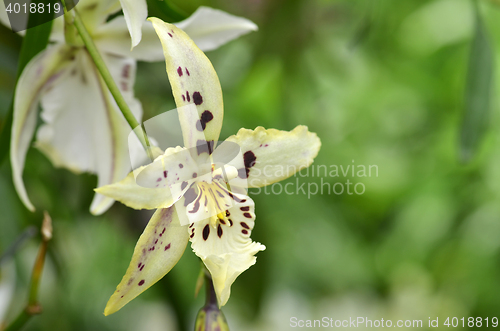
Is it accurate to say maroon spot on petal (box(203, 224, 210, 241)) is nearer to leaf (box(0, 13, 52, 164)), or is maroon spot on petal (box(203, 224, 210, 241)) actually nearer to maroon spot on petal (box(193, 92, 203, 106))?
maroon spot on petal (box(193, 92, 203, 106))

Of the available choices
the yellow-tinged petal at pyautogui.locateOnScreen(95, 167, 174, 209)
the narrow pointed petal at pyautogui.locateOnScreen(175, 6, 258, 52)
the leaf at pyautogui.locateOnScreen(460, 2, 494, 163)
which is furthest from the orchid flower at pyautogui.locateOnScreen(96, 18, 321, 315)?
the leaf at pyautogui.locateOnScreen(460, 2, 494, 163)

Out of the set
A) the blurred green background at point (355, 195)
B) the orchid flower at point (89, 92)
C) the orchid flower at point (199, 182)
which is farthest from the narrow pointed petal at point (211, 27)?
the blurred green background at point (355, 195)

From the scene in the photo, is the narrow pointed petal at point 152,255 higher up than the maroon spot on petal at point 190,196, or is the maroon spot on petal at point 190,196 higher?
the maroon spot on petal at point 190,196

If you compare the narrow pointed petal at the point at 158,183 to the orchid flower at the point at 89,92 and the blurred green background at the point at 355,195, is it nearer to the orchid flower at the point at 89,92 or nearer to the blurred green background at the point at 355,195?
the orchid flower at the point at 89,92

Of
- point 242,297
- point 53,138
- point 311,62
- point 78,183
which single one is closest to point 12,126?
point 53,138

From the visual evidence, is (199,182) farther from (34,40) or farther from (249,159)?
(34,40)

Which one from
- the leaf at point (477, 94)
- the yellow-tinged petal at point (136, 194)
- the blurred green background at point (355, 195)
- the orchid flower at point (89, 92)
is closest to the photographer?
the yellow-tinged petal at point (136, 194)

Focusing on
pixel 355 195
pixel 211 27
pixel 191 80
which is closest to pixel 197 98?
pixel 191 80
